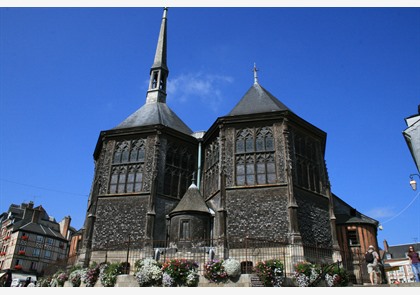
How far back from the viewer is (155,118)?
26.9 metres

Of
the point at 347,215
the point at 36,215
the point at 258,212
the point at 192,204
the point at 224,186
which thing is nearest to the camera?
the point at 258,212

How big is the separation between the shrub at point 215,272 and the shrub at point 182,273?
48 centimetres

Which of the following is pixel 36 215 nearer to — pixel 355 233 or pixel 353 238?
pixel 353 238

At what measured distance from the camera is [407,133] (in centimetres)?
1792

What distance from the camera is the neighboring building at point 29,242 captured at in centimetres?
4909

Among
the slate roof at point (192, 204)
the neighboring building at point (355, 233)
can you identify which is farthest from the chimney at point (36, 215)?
the neighboring building at point (355, 233)

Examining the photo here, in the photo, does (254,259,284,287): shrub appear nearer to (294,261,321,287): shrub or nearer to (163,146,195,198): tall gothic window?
(294,261,321,287): shrub

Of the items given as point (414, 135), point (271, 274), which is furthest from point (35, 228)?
point (414, 135)

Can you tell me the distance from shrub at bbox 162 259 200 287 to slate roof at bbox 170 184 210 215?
7680mm

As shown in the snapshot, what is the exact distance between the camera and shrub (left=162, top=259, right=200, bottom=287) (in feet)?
40.7

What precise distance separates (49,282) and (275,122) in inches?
599

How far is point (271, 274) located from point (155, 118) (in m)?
17.0

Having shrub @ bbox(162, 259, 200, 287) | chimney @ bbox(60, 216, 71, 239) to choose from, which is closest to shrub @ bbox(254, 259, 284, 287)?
shrub @ bbox(162, 259, 200, 287)

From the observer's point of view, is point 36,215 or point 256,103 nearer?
point 256,103
